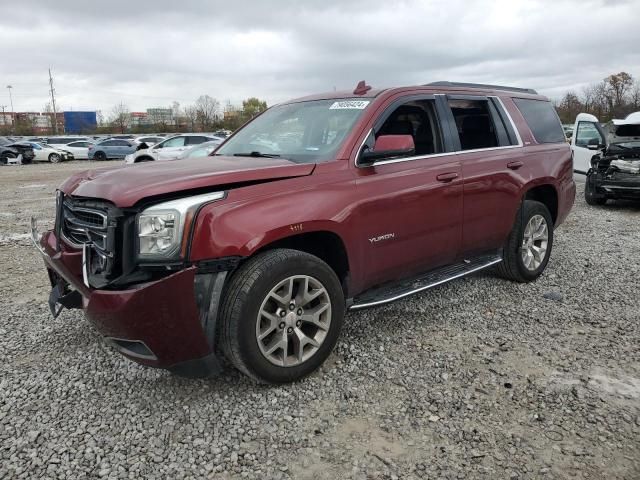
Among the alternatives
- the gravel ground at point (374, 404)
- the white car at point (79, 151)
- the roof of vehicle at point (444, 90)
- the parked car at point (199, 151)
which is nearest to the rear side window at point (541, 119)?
the roof of vehicle at point (444, 90)

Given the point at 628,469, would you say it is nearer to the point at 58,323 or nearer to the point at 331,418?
the point at 331,418

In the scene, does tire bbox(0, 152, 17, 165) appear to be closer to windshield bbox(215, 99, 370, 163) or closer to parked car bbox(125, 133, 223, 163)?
parked car bbox(125, 133, 223, 163)

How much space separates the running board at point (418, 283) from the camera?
11.7 ft

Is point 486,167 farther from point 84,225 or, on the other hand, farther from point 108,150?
point 108,150

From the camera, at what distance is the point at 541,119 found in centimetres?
526

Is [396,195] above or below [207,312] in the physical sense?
above

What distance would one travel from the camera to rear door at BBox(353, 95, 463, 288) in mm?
3477

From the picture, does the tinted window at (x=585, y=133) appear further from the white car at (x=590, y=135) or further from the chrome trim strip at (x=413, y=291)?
the chrome trim strip at (x=413, y=291)

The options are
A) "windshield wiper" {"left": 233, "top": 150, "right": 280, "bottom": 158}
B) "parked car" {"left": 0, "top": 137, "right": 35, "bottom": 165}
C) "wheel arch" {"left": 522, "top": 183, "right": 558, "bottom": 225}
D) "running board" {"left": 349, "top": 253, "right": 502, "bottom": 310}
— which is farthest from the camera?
"parked car" {"left": 0, "top": 137, "right": 35, "bottom": 165}

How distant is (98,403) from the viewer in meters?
3.03

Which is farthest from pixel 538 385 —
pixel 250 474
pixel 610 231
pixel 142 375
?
pixel 610 231

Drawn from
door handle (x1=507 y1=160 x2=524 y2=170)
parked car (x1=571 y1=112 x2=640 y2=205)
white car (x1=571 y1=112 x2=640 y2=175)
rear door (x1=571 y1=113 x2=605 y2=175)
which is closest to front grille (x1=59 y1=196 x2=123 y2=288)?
door handle (x1=507 y1=160 x2=524 y2=170)

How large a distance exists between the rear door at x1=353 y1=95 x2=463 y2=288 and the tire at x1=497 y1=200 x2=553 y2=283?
926 mm

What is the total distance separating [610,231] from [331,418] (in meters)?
6.67
